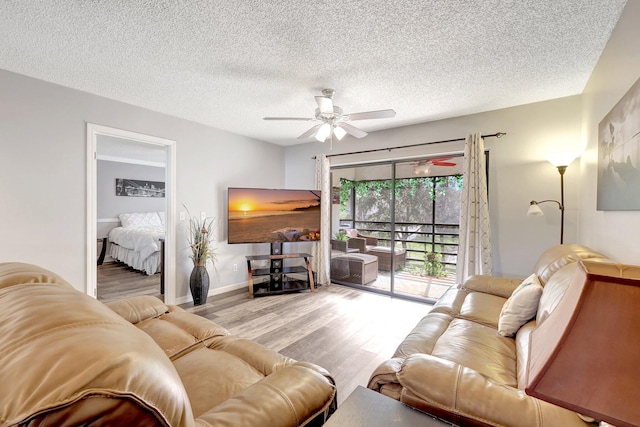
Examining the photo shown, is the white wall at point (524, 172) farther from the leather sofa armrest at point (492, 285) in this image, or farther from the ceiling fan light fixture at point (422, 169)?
the leather sofa armrest at point (492, 285)

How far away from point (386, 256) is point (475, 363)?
314 cm

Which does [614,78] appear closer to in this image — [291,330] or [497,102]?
[497,102]

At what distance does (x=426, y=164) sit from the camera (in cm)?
403

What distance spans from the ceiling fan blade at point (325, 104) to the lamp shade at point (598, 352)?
2246 millimetres

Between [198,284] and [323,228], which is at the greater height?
[323,228]

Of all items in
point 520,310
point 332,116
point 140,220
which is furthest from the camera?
point 140,220

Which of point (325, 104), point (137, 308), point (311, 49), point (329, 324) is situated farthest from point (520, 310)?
point (137, 308)

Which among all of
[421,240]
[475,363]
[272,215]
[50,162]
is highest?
[50,162]

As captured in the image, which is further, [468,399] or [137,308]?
[137,308]

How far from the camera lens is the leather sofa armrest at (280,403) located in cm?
82

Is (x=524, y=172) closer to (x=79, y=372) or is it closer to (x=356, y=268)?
(x=356, y=268)

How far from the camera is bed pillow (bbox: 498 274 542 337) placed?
160 cm

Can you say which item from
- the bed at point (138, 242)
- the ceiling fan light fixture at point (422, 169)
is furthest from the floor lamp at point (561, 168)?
the bed at point (138, 242)

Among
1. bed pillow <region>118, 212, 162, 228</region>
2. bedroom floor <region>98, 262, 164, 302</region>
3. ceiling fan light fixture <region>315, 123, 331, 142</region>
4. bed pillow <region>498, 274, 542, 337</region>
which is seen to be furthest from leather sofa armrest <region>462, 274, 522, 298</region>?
bed pillow <region>118, 212, 162, 228</region>
